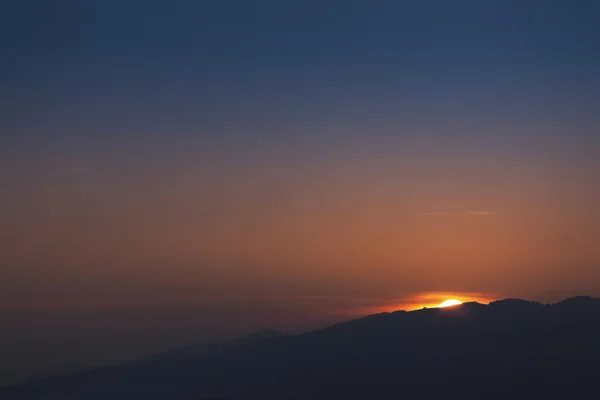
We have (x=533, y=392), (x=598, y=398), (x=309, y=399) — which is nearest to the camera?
(x=598, y=398)

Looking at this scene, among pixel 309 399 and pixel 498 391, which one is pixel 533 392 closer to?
pixel 498 391

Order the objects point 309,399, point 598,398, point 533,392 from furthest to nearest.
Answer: point 309,399
point 533,392
point 598,398

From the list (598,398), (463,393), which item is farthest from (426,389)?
(598,398)

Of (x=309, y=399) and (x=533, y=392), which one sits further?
(x=309, y=399)

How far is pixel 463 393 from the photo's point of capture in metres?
190

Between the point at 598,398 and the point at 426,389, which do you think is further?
the point at 426,389

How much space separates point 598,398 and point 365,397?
50.2 meters

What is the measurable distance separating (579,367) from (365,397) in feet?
158

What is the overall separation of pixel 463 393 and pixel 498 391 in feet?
24.4

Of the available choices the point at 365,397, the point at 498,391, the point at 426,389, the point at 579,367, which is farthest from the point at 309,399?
the point at 579,367

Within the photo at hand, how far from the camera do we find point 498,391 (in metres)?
189

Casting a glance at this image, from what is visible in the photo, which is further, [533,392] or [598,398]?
[533,392]

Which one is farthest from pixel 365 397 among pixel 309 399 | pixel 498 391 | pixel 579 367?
pixel 579 367

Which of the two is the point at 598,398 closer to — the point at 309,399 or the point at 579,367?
the point at 579,367
